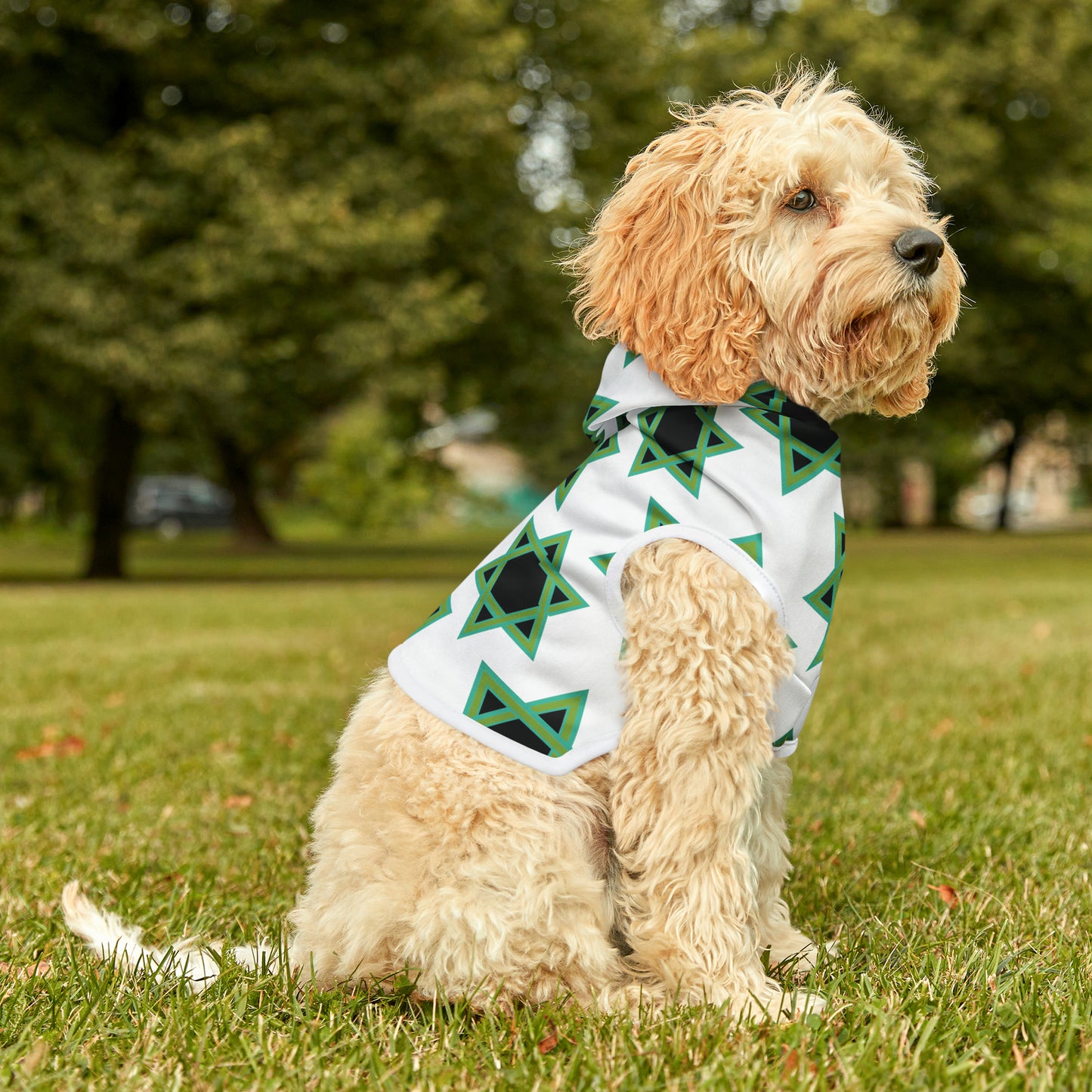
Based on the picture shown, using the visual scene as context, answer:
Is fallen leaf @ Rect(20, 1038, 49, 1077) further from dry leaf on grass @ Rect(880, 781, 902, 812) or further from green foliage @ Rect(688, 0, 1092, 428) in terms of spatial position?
green foliage @ Rect(688, 0, 1092, 428)

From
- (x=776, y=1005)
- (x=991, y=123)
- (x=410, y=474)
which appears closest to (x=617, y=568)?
(x=776, y=1005)

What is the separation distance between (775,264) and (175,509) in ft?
162

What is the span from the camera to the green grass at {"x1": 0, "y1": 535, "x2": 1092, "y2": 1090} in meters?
2.48

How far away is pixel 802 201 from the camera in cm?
287

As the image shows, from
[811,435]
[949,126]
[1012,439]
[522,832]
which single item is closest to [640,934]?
[522,832]

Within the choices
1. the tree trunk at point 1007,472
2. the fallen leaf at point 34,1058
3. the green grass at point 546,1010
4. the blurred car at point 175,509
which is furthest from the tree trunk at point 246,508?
the fallen leaf at point 34,1058

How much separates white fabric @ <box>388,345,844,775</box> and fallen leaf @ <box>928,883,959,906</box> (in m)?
1.18

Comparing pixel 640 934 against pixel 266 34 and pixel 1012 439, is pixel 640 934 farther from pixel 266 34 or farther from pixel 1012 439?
pixel 1012 439

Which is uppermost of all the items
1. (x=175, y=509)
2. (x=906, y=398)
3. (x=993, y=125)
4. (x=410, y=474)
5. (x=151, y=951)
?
(x=993, y=125)

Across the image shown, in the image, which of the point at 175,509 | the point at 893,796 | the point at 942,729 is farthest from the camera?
the point at 175,509

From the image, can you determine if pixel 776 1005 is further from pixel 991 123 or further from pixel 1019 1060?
pixel 991 123

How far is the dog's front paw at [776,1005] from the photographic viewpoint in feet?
8.73

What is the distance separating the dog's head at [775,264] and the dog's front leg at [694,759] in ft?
1.65

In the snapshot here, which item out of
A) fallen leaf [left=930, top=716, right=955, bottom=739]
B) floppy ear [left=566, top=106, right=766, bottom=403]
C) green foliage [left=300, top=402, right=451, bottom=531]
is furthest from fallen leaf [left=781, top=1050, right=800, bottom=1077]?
green foliage [left=300, top=402, right=451, bottom=531]
